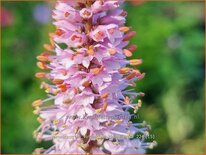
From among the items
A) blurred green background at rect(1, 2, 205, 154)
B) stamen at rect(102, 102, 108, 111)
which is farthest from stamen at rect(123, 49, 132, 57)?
blurred green background at rect(1, 2, 205, 154)

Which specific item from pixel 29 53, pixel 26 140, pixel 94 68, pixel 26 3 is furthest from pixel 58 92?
pixel 26 3

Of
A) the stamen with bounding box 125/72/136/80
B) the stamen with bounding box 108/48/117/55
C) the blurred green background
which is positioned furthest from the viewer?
the blurred green background

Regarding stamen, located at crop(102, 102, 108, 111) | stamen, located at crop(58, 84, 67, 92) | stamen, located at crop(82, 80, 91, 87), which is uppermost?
stamen, located at crop(82, 80, 91, 87)

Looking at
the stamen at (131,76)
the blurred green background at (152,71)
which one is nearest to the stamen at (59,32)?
the stamen at (131,76)

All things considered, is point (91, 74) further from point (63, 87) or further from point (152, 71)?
point (152, 71)

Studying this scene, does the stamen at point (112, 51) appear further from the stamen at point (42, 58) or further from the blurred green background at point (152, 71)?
the blurred green background at point (152, 71)

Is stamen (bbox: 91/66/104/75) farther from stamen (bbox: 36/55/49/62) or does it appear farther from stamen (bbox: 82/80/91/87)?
stamen (bbox: 36/55/49/62)
